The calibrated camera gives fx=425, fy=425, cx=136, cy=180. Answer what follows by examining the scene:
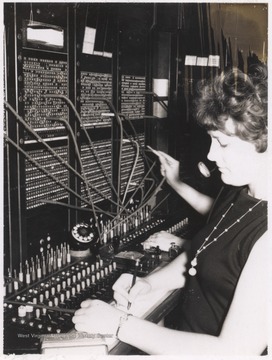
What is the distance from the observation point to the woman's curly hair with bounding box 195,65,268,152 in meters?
1.35

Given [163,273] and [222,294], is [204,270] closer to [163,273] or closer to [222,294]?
[222,294]

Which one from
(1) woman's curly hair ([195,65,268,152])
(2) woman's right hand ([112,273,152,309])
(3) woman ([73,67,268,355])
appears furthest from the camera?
(2) woman's right hand ([112,273,152,309])

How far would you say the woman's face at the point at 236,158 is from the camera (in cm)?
138

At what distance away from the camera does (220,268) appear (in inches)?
56.5

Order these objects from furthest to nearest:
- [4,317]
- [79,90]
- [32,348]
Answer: [79,90] → [4,317] → [32,348]

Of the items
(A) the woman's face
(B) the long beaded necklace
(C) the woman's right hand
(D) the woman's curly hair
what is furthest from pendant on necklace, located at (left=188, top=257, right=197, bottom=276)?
(D) the woman's curly hair

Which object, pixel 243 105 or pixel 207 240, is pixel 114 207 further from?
pixel 243 105

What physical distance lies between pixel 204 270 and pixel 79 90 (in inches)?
38.5

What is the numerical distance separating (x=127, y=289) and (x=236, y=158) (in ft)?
2.00

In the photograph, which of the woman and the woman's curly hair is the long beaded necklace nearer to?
the woman

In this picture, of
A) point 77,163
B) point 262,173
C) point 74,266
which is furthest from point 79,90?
point 262,173

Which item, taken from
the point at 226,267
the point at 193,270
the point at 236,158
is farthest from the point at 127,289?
the point at 236,158

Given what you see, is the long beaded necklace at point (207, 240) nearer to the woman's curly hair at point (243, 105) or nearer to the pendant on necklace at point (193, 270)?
the pendant on necklace at point (193, 270)

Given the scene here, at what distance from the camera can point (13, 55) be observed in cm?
151
